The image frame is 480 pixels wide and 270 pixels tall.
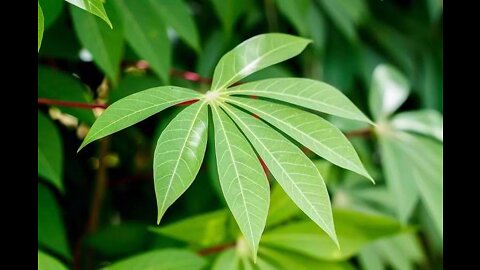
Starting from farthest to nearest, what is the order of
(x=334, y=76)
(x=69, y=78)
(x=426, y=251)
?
(x=426, y=251) → (x=334, y=76) → (x=69, y=78)

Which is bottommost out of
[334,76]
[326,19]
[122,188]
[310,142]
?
[310,142]

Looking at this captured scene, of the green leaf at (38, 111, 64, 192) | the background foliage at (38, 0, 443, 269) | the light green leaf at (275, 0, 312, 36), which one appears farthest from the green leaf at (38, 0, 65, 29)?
the light green leaf at (275, 0, 312, 36)

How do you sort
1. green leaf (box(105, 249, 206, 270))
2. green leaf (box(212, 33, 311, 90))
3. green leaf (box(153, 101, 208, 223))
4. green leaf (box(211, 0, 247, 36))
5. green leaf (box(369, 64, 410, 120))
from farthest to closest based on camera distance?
green leaf (box(369, 64, 410, 120)) → green leaf (box(211, 0, 247, 36)) → green leaf (box(105, 249, 206, 270)) → green leaf (box(212, 33, 311, 90)) → green leaf (box(153, 101, 208, 223))

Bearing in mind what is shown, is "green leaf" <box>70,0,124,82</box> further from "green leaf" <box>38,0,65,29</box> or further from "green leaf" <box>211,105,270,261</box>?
"green leaf" <box>211,105,270,261</box>
